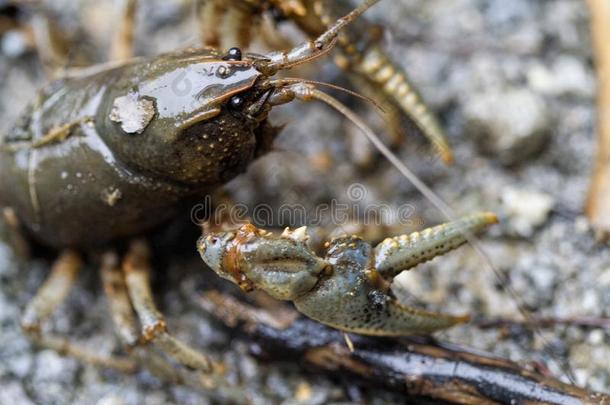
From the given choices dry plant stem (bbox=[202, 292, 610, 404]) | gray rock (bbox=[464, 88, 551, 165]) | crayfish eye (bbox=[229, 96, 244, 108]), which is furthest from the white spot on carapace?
gray rock (bbox=[464, 88, 551, 165])

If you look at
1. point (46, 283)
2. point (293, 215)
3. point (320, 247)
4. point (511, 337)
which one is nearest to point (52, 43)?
point (46, 283)

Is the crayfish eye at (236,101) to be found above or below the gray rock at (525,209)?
below

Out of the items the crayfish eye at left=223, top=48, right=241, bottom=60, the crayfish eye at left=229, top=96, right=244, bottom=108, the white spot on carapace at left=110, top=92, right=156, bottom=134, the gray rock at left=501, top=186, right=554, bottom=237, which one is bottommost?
the white spot on carapace at left=110, top=92, right=156, bottom=134

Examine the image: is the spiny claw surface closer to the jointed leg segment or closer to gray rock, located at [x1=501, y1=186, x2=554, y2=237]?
the jointed leg segment

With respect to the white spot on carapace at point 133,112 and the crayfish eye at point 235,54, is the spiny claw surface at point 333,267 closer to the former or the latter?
the white spot on carapace at point 133,112

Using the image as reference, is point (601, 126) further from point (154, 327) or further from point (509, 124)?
point (154, 327)

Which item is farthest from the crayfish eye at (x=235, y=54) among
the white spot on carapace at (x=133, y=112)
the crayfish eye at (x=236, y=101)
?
the white spot on carapace at (x=133, y=112)

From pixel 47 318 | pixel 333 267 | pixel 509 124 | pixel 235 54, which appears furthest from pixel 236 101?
pixel 47 318
